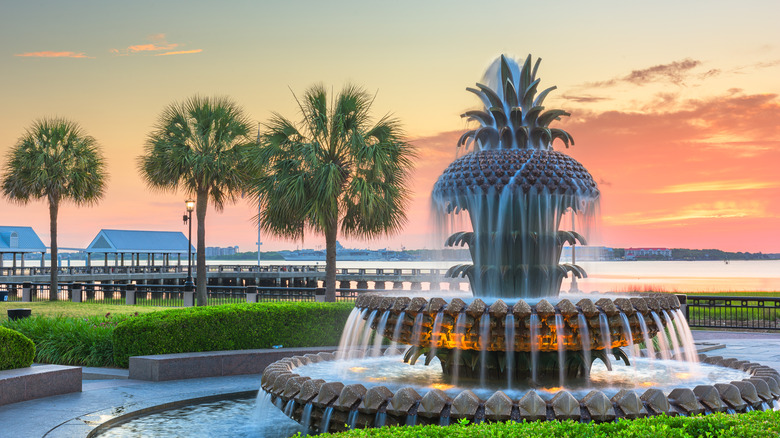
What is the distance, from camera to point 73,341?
48.6 ft

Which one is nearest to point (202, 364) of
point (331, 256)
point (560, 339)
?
point (560, 339)

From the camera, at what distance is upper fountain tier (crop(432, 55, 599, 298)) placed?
27.0 feet

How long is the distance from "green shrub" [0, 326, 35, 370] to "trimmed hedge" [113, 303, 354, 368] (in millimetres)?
2364

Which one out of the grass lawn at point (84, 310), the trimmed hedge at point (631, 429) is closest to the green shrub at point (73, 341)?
the grass lawn at point (84, 310)

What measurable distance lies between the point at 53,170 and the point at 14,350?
3268 centimetres

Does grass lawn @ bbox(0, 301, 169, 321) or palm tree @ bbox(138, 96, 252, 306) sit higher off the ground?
palm tree @ bbox(138, 96, 252, 306)

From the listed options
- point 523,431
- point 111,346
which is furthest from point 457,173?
point 111,346

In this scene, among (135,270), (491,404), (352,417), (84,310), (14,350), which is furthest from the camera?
(135,270)

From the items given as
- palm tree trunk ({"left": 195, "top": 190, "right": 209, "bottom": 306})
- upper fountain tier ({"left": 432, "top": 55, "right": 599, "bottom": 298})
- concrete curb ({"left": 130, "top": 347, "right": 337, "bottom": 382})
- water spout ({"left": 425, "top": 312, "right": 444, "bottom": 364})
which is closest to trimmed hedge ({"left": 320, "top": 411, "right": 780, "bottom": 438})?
water spout ({"left": 425, "top": 312, "right": 444, "bottom": 364})

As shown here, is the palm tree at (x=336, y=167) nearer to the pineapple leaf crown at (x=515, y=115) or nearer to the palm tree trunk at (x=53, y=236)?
the pineapple leaf crown at (x=515, y=115)

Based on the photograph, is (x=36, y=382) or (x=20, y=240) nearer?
(x=36, y=382)

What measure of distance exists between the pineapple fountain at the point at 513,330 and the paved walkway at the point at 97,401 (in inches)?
93.2

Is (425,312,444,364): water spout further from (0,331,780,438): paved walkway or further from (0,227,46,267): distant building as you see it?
(0,227,46,267): distant building

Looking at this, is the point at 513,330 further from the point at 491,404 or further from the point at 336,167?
the point at 336,167
